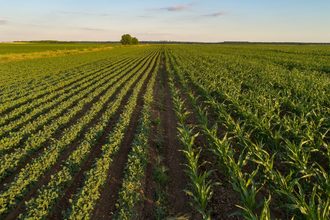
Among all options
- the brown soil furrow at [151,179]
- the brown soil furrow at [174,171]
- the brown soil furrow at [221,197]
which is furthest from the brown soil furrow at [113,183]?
the brown soil furrow at [221,197]

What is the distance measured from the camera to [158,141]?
11109 millimetres

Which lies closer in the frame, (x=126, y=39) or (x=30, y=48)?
(x=30, y=48)

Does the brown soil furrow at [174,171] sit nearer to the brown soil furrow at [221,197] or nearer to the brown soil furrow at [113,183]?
the brown soil furrow at [221,197]

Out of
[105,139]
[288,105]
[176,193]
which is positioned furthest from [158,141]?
[288,105]

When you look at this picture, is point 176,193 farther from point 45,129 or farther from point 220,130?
point 45,129

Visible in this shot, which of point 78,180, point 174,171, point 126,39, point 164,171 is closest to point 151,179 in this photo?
point 164,171

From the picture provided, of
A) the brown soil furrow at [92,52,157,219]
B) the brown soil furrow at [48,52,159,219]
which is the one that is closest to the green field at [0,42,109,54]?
the brown soil furrow at [48,52,159,219]

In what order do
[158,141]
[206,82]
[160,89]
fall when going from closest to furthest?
[158,141]
[206,82]
[160,89]

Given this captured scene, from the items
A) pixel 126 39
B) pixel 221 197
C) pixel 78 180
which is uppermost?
pixel 221 197

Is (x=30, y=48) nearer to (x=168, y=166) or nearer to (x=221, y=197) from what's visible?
(x=168, y=166)

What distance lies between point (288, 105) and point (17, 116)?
12223 mm

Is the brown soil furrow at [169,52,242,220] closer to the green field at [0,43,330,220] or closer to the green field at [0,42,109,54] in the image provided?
the green field at [0,43,330,220]

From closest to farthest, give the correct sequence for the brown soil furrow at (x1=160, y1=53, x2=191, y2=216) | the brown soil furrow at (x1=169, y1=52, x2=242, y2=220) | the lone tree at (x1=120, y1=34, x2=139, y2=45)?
the brown soil furrow at (x1=169, y1=52, x2=242, y2=220)
the brown soil furrow at (x1=160, y1=53, x2=191, y2=216)
the lone tree at (x1=120, y1=34, x2=139, y2=45)

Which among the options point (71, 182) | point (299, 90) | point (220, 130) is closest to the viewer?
point (71, 182)
